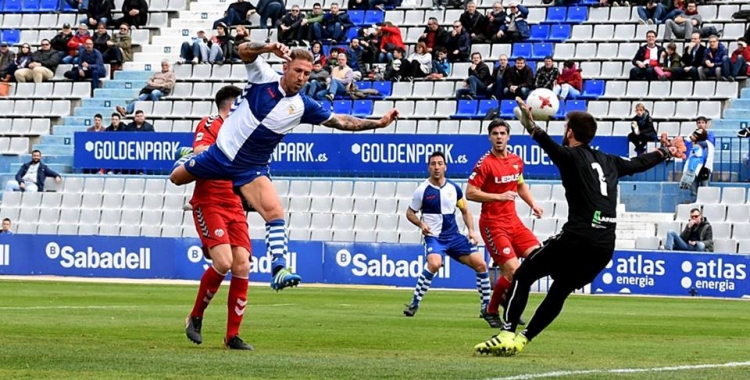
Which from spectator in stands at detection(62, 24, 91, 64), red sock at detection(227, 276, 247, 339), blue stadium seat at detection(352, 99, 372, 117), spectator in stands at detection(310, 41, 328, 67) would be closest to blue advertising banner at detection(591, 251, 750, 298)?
blue stadium seat at detection(352, 99, 372, 117)

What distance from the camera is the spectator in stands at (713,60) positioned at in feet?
106

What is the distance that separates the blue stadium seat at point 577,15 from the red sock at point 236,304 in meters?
24.4

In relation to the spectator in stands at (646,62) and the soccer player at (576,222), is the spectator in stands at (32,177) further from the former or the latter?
the soccer player at (576,222)

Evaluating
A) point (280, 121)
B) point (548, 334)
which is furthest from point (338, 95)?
point (280, 121)

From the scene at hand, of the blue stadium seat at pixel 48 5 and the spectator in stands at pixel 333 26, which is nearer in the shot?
the spectator in stands at pixel 333 26

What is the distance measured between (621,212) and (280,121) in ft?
63.1

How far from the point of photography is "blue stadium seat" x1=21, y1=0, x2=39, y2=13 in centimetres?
4381

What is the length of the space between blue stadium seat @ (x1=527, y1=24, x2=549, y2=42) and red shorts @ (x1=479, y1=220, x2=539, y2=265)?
18585 millimetres

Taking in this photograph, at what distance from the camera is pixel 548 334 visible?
1548cm

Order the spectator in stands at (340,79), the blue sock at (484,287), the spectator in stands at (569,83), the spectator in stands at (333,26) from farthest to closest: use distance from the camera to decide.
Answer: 1. the spectator in stands at (333,26)
2. the spectator in stands at (340,79)
3. the spectator in stands at (569,83)
4. the blue sock at (484,287)

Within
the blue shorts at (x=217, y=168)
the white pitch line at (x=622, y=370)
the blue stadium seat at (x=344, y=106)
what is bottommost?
the white pitch line at (x=622, y=370)

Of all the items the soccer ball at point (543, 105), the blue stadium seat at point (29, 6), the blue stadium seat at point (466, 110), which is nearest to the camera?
the soccer ball at point (543, 105)

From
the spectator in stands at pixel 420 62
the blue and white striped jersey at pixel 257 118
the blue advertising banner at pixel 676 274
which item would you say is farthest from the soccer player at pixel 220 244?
the spectator in stands at pixel 420 62

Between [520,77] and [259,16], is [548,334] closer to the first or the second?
[520,77]
